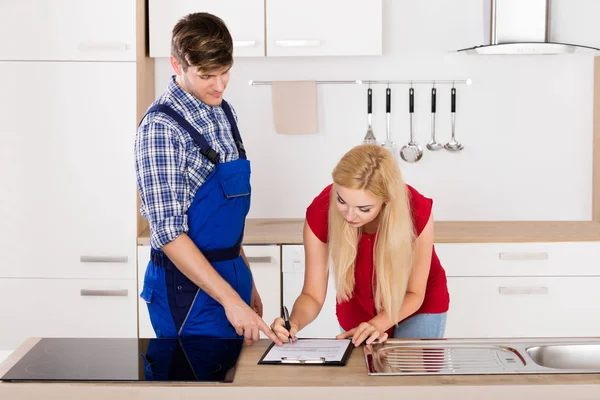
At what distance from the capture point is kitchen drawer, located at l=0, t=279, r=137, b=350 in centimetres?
340

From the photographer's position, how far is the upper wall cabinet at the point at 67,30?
3.29m

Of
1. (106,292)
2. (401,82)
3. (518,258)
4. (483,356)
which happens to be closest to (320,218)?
(483,356)

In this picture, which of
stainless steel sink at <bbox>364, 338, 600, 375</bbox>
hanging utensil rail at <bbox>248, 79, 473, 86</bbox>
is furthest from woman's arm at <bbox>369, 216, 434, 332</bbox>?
hanging utensil rail at <bbox>248, 79, 473, 86</bbox>

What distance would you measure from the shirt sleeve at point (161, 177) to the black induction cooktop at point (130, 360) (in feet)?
0.91

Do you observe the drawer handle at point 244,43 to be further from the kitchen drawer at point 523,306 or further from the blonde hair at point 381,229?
the blonde hair at point 381,229

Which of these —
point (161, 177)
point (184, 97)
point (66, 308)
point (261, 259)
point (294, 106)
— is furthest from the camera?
point (294, 106)

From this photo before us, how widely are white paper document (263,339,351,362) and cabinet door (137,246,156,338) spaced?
5.02 ft

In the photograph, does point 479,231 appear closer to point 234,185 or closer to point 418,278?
point 418,278

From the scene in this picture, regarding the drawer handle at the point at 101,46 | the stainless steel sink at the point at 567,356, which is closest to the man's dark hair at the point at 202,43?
the stainless steel sink at the point at 567,356

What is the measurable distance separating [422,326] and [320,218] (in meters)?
0.45

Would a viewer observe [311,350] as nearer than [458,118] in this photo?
Yes

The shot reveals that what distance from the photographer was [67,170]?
3.36m

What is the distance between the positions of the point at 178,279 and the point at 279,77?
1873mm

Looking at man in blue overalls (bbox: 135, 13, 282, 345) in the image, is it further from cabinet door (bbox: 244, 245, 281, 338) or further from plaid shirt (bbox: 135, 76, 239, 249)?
cabinet door (bbox: 244, 245, 281, 338)
